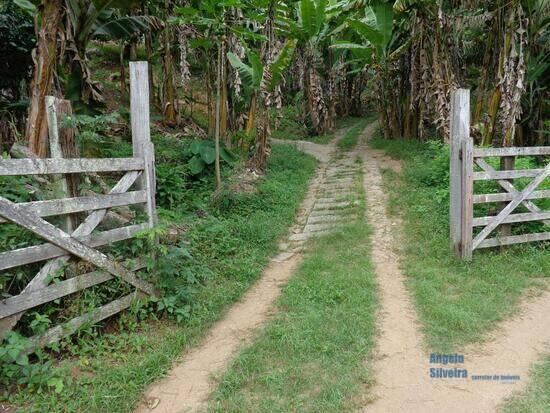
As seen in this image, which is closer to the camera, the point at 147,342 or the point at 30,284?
the point at 30,284

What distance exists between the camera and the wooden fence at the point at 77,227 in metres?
3.29

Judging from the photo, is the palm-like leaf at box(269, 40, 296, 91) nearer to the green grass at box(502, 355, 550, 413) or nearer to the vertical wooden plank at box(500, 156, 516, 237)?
the vertical wooden plank at box(500, 156, 516, 237)

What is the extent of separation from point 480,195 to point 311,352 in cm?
344

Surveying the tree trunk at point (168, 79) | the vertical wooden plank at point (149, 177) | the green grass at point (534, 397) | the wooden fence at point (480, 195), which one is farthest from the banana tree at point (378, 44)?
the green grass at point (534, 397)

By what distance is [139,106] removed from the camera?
4.38 metres

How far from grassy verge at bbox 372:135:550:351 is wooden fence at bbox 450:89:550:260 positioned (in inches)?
8.9

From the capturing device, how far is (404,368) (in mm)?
3631

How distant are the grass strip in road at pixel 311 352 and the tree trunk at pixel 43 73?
351 cm

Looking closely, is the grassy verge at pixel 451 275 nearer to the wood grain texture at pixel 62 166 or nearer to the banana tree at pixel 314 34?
the wood grain texture at pixel 62 166

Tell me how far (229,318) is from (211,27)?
18.9 feet

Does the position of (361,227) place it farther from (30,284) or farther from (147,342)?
(30,284)

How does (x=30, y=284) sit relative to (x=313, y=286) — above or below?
above

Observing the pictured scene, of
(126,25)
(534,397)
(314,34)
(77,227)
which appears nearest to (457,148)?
(534,397)

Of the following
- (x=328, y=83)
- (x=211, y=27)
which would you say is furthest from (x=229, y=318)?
(x=328, y=83)
